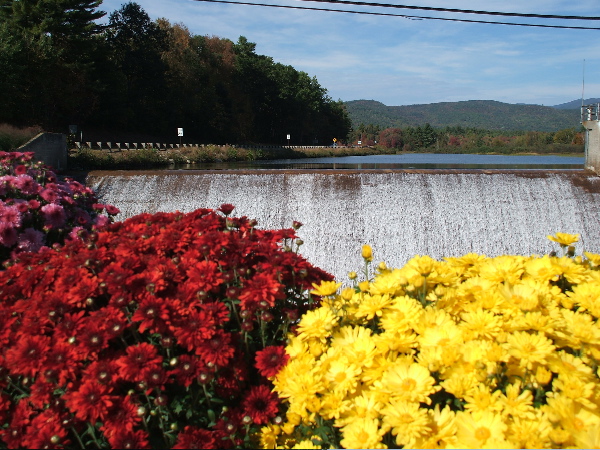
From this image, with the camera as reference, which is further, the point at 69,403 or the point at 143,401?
the point at 143,401

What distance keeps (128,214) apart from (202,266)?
240 inches

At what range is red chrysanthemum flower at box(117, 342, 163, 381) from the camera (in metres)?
2.01

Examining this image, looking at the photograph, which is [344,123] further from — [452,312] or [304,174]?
[452,312]

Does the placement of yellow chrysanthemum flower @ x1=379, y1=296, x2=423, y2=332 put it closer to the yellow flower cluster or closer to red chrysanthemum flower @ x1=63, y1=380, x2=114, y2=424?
the yellow flower cluster

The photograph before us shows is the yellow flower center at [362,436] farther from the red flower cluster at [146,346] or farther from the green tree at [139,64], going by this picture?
the green tree at [139,64]

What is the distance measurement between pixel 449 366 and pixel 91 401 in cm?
131

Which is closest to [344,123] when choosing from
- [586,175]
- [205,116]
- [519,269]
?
[205,116]

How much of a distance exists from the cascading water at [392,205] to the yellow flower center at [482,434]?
17.6ft

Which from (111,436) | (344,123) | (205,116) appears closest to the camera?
(111,436)

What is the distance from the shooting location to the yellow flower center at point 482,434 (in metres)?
1.58

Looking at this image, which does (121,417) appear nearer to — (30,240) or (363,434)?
(363,434)

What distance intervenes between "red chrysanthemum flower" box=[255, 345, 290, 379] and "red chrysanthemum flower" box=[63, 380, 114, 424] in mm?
588

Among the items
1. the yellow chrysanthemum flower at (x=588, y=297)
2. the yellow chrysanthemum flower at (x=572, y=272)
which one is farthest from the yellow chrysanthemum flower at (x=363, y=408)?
the yellow chrysanthemum flower at (x=572, y=272)

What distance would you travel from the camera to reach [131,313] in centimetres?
232
